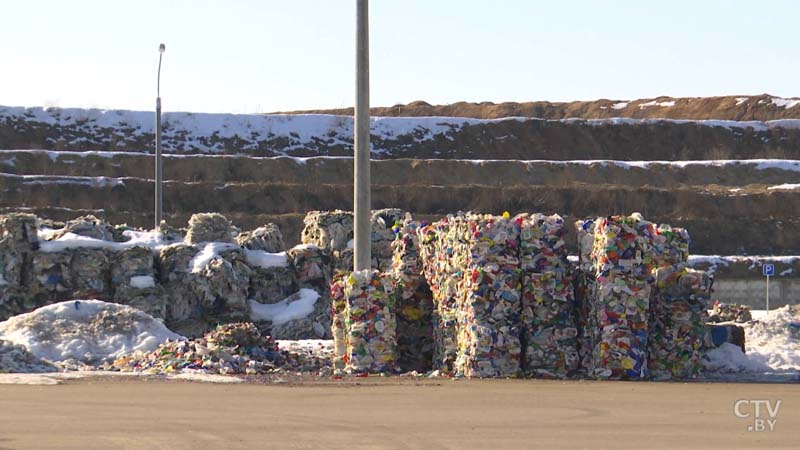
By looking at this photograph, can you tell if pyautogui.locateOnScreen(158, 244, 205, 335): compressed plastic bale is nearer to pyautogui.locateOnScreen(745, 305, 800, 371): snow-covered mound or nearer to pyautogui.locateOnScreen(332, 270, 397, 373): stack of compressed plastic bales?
pyautogui.locateOnScreen(332, 270, 397, 373): stack of compressed plastic bales

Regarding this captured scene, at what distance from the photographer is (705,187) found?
66.6 m

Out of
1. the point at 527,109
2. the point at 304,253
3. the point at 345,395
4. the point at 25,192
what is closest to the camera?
the point at 345,395

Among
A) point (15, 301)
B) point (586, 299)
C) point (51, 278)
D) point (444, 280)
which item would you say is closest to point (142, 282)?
point (51, 278)

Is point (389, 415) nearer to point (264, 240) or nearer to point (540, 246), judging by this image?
point (540, 246)

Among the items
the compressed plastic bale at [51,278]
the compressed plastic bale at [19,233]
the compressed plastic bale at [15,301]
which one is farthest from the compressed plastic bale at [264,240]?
the compressed plastic bale at [15,301]

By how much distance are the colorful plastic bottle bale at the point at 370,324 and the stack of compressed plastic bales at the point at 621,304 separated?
9.44 ft

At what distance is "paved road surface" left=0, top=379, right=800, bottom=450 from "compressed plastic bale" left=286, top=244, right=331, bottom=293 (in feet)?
39.7

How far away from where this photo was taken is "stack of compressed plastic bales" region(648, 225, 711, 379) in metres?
17.8

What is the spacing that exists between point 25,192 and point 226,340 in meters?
41.7

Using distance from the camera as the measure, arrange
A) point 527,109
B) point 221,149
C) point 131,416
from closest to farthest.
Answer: point 131,416
point 221,149
point 527,109

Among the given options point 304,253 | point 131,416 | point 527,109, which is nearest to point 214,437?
point 131,416

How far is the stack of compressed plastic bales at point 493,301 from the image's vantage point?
17.5 meters

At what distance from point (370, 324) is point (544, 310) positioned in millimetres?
2458

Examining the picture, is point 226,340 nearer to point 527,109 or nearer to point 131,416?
point 131,416
